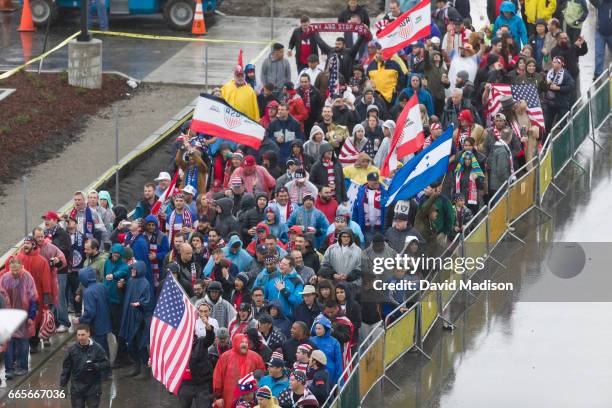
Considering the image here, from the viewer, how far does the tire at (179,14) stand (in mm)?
35000

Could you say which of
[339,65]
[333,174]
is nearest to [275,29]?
[339,65]

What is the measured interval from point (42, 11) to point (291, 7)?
584 centimetres

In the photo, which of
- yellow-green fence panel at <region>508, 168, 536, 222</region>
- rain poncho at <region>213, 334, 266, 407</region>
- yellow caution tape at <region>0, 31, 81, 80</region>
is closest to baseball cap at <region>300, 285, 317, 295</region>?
rain poncho at <region>213, 334, 266, 407</region>

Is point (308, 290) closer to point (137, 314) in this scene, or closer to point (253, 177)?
point (137, 314)

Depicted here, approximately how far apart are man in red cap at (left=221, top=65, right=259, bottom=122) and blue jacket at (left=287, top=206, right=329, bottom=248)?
4.69 m

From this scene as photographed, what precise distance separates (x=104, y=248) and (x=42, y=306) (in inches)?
57.9

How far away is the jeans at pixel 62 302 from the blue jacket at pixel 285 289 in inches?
120

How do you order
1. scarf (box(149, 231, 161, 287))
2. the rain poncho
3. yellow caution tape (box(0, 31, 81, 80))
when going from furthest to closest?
yellow caution tape (box(0, 31, 81, 80)) → scarf (box(149, 231, 161, 287)) → the rain poncho

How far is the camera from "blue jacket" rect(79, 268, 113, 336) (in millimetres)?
19297

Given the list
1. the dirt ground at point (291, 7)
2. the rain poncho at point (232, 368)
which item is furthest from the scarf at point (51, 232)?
the dirt ground at point (291, 7)

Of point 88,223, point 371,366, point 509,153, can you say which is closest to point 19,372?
point 88,223

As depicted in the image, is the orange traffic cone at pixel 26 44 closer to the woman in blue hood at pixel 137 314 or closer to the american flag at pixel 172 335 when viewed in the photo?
the woman in blue hood at pixel 137 314

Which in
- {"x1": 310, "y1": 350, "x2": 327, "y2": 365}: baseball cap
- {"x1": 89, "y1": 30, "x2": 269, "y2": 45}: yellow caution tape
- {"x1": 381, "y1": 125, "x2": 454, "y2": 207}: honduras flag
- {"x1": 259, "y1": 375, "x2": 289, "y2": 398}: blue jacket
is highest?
{"x1": 381, "y1": 125, "x2": 454, "y2": 207}: honduras flag

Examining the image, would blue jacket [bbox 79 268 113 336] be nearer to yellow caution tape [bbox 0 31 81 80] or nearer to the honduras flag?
the honduras flag
